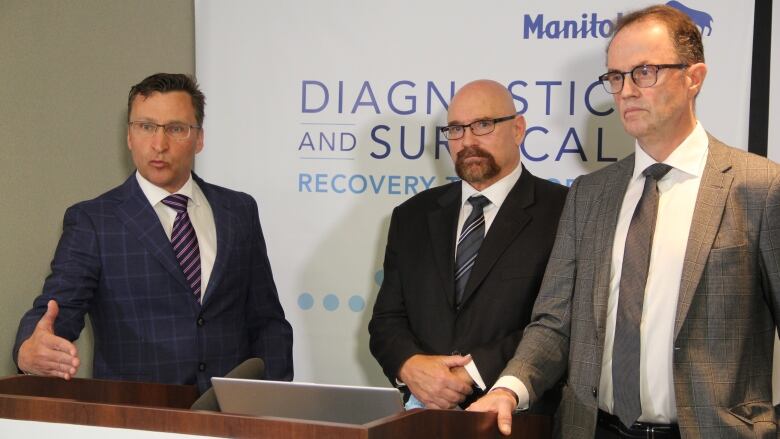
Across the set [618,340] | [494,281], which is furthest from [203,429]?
[494,281]

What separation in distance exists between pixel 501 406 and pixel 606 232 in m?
0.62

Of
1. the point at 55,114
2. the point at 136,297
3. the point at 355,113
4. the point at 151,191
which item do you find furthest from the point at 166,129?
the point at 355,113

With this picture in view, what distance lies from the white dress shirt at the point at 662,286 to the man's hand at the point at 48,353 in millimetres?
1107

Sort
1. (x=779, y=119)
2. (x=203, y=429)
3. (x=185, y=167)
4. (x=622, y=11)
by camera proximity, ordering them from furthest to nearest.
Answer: (x=622, y=11)
(x=779, y=119)
(x=185, y=167)
(x=203, y=429)

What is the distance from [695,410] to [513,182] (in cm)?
120

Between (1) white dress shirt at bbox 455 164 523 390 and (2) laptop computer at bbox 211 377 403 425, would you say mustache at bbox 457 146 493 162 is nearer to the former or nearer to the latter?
(1) white dress shirt at bbox 455 164 523 390

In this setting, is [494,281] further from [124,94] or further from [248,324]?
[124,94]

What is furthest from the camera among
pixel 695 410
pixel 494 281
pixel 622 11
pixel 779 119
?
pixel 622 11

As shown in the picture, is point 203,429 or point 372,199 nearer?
point 203,429

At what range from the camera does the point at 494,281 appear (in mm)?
2975

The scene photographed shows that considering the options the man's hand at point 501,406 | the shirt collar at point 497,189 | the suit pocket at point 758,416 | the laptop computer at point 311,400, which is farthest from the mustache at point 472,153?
the laptop computer at point 311,400

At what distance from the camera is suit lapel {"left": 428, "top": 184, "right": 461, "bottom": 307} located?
305cm

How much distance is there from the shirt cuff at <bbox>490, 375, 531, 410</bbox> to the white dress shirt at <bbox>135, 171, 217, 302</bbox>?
3.85ft

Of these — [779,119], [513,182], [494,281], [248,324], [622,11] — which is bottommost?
[248,324]
